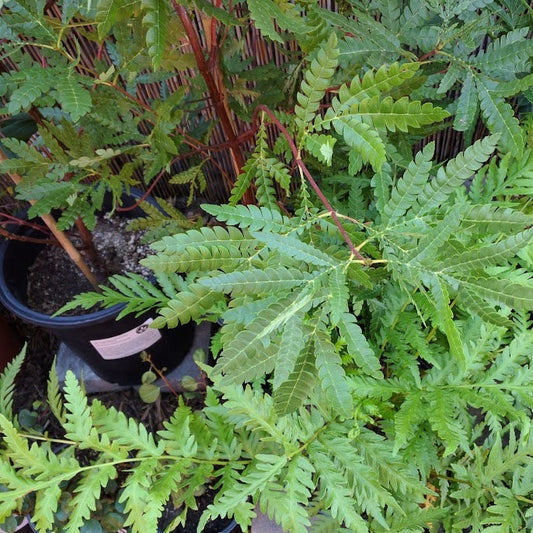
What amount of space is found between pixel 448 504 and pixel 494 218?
568 mm

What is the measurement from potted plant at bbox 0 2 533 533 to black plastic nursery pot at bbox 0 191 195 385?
0.16m

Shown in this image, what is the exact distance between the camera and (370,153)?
2.02 ft

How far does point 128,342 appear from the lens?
3.62ft

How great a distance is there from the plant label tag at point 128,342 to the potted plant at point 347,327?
0.67 feet

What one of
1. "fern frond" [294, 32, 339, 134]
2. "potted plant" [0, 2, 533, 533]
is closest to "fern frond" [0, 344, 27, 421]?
"potted plant" [0, 2, 533, 533]

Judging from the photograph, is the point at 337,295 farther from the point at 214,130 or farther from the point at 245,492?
the point at 214,130

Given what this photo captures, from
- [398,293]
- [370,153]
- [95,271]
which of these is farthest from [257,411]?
[95,271]

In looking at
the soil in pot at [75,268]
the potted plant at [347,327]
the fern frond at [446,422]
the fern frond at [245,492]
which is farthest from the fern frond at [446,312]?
the soil in pot at [75,268]

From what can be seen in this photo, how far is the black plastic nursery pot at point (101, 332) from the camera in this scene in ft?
3.32

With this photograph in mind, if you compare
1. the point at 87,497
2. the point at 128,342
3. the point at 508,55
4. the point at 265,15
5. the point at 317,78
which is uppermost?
the point at 265,15

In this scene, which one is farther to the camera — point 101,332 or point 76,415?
point 101,332

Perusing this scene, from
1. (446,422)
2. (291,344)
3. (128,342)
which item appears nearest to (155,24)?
(291,344)

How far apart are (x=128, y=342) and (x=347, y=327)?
0.68 m

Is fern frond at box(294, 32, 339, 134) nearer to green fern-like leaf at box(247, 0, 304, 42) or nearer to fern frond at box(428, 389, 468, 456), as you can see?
green fern-like leaf at box(247, 0, 304, 42)
